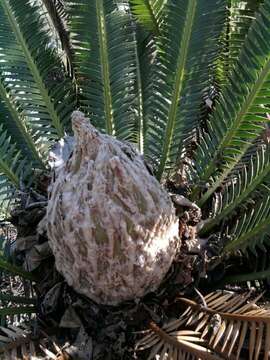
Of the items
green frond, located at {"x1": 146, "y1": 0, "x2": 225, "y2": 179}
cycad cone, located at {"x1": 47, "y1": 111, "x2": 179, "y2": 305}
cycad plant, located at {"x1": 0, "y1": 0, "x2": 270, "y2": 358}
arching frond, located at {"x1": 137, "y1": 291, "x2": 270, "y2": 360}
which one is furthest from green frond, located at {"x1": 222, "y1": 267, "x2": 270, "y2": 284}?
green frond, located at {"x1": 146, "y1": 0, "x2": 225, "y2": 179}

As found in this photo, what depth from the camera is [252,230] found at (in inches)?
85.7

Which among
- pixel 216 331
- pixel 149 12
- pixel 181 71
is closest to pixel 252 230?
pixel 216 331

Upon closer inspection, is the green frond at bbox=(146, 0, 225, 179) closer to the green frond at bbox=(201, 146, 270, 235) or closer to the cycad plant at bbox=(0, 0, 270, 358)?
the cycad plant at bbox=(0, 0, 270, 358)

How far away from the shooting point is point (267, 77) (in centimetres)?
225

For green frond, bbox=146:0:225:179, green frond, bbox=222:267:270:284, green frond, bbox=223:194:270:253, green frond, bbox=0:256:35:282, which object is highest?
green frond, bbox=146:0:225:179

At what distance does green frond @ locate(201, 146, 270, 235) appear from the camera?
2.29 metres

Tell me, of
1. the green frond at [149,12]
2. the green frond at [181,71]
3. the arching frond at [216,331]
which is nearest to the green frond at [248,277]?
the arching frond at [216,331]

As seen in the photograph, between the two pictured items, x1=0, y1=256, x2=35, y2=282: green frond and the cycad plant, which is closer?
the cycad plant

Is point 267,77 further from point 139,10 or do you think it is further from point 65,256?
point 65,256

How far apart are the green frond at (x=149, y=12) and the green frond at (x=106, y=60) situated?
0.18 feet

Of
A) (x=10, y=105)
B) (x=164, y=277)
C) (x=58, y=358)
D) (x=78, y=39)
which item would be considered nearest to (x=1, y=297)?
(x=58, y=358)

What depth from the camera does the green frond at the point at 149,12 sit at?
8.83 feet

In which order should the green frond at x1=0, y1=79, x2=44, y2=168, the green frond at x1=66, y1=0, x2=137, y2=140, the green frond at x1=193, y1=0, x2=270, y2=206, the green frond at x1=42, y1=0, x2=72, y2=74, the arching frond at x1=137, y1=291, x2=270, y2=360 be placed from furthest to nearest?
the green frond at x1=42, y1=0, x2=72, y2=74, the green frond at x1=0, y1=79, x2=44, y2=168, the green frond at x1=66, y1=0, x2=137, y2=140, the green frond at x1=193, y1=0, x2=270, y2=206, the arching frond at x1=137, y1=291, x2=270, y2=360

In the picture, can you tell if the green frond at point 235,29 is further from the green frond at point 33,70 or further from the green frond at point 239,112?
the green frond at point 33,70
